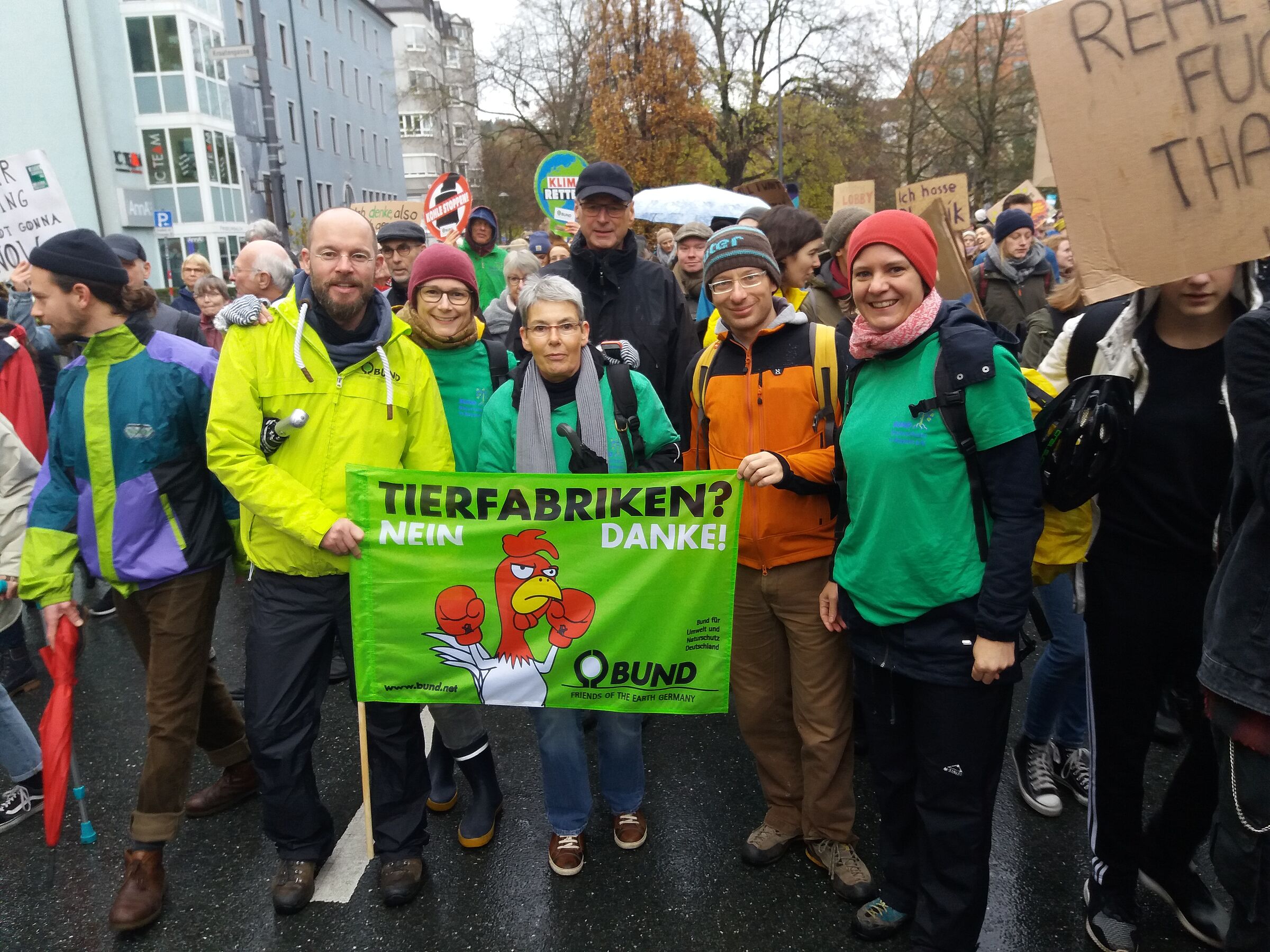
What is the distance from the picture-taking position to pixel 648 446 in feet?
A: 10.4

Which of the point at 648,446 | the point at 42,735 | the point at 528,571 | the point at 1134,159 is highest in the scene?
the point at 1134,159

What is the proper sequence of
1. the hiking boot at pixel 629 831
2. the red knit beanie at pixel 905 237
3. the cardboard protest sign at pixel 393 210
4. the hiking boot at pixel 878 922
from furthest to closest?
the cardboard protest sign at pixel 393 210, the hiking boot at pixel 629 831, the hiking boot at pixel 878 922, the red knit beanie at pixel 905 237

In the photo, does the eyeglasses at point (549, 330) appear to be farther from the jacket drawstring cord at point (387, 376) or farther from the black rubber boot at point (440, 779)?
the black rubber boot at point (440, 779)

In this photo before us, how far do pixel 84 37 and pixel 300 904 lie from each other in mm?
32887

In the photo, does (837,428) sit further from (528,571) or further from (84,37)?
(84,37)

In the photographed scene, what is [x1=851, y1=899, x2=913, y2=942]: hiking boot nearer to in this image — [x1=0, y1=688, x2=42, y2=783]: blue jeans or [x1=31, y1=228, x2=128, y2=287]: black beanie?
[x1=31, y1=228, x2=128, y2=287]: black beanie

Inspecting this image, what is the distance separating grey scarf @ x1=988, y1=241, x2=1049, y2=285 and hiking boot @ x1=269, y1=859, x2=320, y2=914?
17.3ft

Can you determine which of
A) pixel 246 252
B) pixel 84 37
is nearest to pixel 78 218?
pixel 84 37

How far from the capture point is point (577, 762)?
3186 millimetres

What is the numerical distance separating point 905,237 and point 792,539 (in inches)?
A: 41.7

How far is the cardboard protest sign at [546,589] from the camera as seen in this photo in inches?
116

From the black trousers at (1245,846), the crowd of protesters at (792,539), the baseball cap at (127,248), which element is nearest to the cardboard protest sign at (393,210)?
the baseball cap at (127,248)

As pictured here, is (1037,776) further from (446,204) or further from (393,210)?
(393,210)

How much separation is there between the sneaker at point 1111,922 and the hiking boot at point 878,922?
21.5 inches
